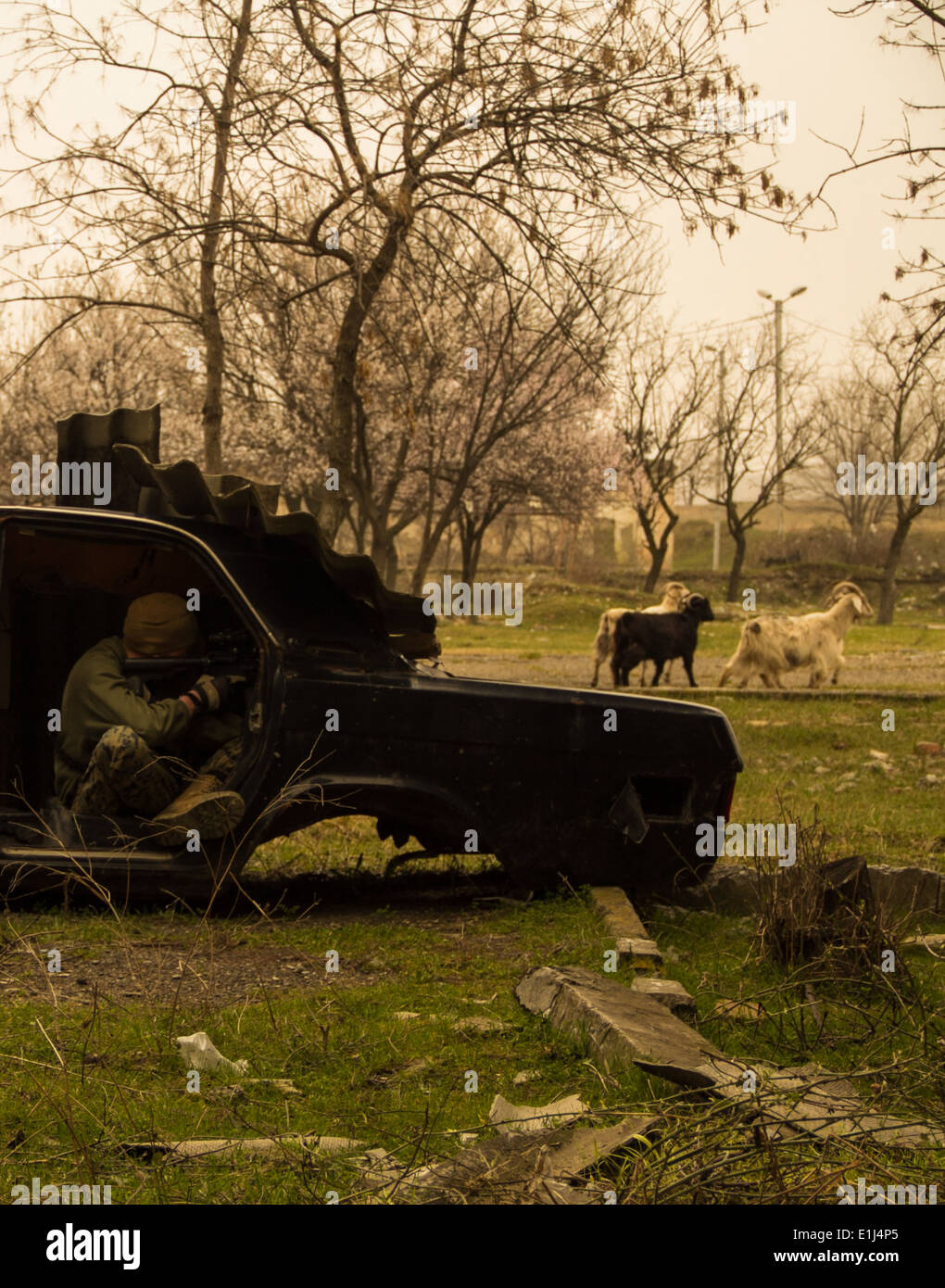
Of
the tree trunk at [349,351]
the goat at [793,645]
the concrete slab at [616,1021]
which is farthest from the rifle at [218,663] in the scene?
the goat at [793,645]

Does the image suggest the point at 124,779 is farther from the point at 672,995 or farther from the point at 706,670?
the point at 706,670

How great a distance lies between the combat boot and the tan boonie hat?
0.78 m

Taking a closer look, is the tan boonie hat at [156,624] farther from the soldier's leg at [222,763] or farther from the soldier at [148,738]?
the soldier's leg at [222,763]

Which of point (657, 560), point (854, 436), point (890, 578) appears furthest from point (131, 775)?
point (854, 436)

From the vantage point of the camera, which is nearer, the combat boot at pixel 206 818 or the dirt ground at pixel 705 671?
the combat boot at pixel 206 818

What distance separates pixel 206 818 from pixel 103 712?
69 centimetres

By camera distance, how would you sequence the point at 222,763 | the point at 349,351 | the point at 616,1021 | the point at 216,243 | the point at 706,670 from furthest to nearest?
the point at 706,670 < the point at 216,243 < the point at 349,351 < the point at 222,763 < the point at 616,1021

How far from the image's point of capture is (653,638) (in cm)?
1797

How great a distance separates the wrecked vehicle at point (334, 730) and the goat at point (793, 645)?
11.4 m

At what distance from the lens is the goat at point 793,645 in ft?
56.4

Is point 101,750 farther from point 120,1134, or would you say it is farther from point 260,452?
point 260,452

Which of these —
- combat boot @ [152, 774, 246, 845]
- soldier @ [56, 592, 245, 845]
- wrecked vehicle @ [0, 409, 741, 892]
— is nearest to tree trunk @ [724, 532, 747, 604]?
wrecked vehicle @ [0, 409, 741, 892]
